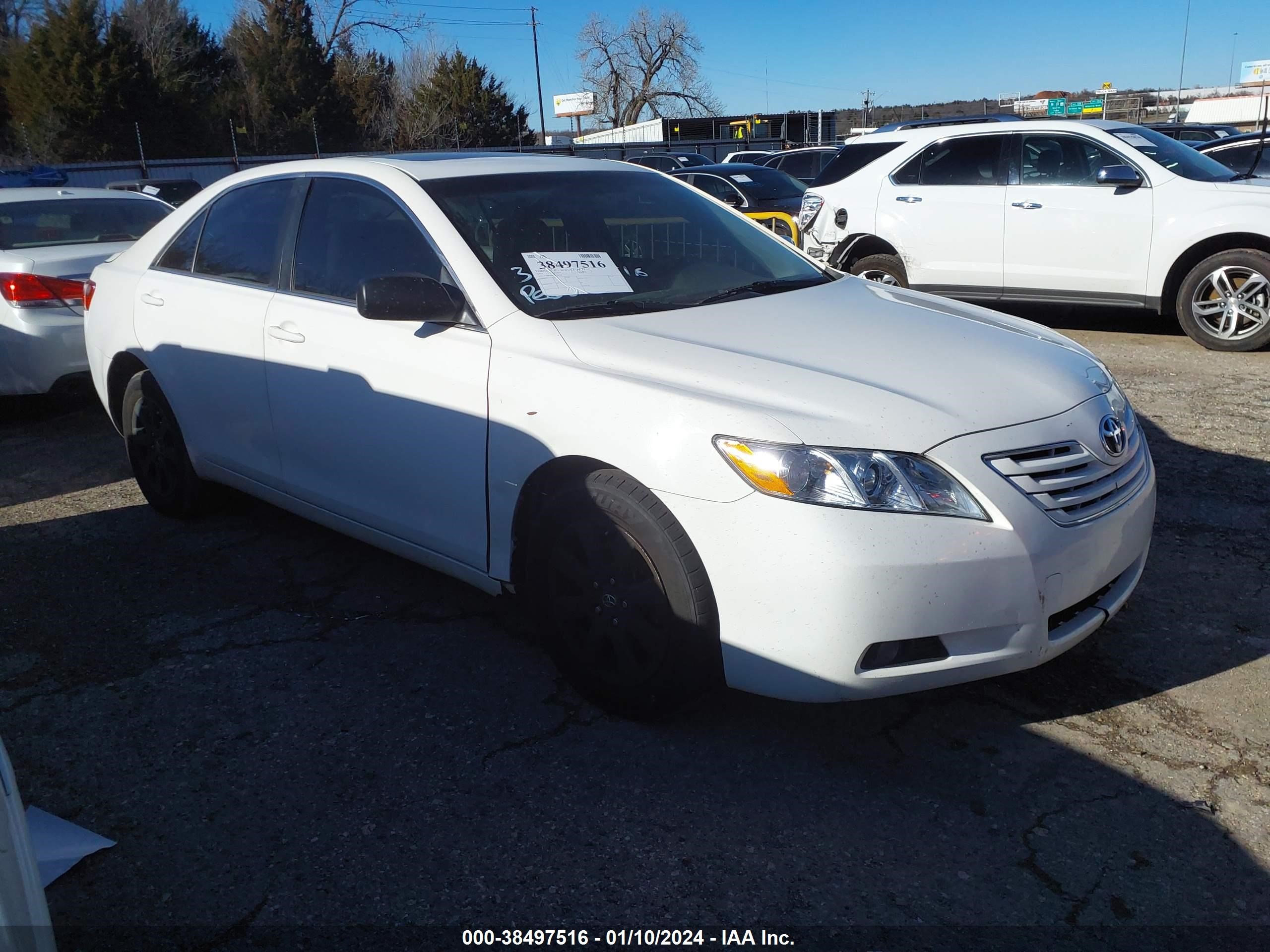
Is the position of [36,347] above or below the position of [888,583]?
above

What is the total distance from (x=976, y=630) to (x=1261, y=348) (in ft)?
20.8

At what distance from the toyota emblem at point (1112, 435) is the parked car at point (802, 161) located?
19.2 m

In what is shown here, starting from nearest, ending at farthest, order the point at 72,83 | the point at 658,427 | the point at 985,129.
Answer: the point at 658,427, the point at 985,129, the point at 72,83

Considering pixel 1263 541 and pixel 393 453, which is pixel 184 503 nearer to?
pixel 393 453

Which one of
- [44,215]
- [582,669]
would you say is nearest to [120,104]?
[44,215]

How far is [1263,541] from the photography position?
417 cm

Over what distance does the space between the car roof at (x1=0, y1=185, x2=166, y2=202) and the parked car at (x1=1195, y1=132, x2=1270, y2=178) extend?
1067cm

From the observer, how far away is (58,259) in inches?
250

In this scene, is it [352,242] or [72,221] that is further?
[72,221]

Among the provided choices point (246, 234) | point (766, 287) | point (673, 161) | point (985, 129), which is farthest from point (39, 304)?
point (673, 161)

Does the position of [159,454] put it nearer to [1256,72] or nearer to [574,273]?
[574,273]

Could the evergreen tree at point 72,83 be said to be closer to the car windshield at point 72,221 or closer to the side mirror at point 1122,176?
the car windshield at point 72,221

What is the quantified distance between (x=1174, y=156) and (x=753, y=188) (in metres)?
6.35

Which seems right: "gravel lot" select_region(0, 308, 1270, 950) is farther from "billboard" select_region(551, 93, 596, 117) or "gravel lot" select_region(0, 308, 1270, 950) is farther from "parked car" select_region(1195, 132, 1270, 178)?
"billboard" select_region(551, 93, 596, 117)
